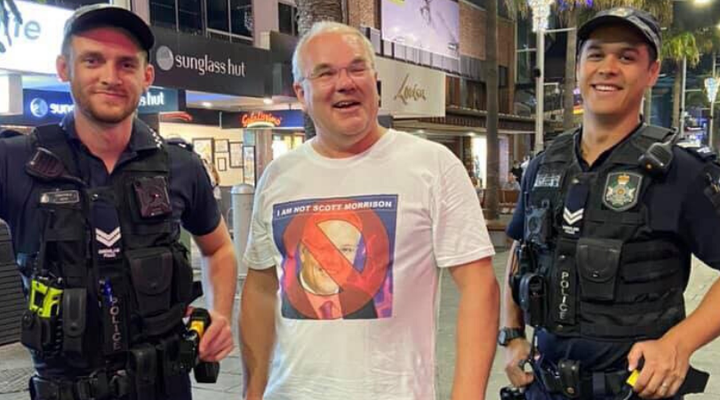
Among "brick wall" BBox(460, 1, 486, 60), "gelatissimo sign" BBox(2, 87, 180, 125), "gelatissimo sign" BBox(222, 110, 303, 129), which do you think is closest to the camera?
"gelatissimo sign" BBox(2, 87, 180, 125)

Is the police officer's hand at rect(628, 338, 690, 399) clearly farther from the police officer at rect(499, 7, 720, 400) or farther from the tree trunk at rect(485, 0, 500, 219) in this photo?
the tree trunk at rect(485, 0, 500, 219)

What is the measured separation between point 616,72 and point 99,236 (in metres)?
1.89

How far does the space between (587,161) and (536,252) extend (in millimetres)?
397

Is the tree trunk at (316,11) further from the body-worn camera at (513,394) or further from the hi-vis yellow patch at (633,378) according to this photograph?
the hi-vis yellow patch at (633,378)

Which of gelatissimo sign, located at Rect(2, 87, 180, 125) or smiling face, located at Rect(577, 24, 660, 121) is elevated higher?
gelatissimo sign, located at Rect(2, 87, 180, 125)

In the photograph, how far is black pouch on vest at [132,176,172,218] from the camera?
2.30 metres

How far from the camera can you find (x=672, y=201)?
2.30 meters

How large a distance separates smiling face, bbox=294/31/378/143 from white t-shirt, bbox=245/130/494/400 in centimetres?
11

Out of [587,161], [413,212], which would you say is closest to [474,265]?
[413,212]

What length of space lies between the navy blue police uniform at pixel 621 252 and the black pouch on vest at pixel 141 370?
4.59 ft

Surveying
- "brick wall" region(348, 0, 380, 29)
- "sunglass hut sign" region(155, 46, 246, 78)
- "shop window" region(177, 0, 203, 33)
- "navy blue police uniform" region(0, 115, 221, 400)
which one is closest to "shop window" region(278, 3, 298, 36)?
"brick wall" region(348, 0, 380, 29)

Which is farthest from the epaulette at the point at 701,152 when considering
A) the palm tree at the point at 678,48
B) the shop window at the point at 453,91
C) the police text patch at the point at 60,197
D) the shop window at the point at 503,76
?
the shop window at the point at 503,76

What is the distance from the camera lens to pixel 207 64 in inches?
435

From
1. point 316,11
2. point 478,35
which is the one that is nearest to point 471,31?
point 478,35
